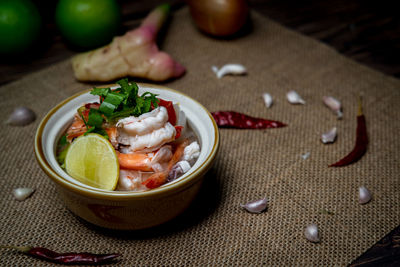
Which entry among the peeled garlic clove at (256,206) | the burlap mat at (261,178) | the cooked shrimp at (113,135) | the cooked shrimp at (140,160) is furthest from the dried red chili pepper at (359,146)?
the cooked shrimp at (113,135)

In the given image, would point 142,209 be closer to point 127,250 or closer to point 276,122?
point 127,250

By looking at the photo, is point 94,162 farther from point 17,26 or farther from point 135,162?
point 17,26

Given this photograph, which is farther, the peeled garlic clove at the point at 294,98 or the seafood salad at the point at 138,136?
the peeled garlic clove at the point at 294,98

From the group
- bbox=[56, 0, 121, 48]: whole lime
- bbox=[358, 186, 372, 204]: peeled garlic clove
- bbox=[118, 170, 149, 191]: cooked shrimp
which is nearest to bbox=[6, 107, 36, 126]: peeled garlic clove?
bbox=[56, 0, 121, 48]: whole lime

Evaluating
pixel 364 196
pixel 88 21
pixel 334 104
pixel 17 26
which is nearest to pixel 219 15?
pixel 88 21

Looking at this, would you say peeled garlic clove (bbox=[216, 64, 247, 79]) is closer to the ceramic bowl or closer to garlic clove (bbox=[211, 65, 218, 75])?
garlic clove (bbox=[211, 65, 218, 75])

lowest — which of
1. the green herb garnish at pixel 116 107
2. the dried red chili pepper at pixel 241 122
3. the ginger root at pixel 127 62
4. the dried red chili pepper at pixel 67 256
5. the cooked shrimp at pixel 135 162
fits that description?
the dried red chili pepper at pixel 67 256

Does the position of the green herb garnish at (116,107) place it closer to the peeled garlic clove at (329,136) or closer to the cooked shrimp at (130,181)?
the cooked shrimp at (130,181)
